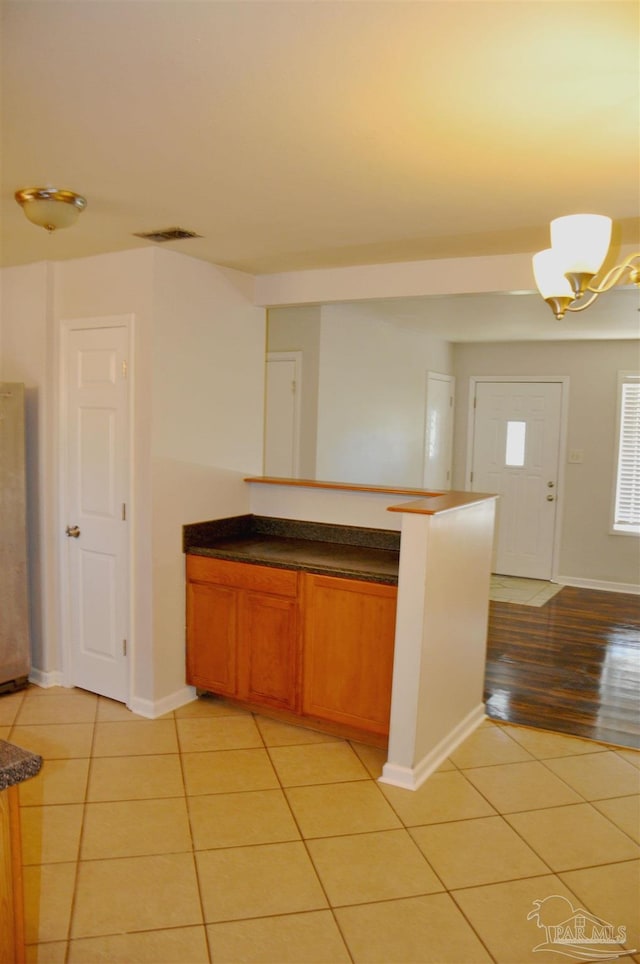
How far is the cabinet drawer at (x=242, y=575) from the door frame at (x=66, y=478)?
1.09 ft

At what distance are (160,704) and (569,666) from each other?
2.55 m

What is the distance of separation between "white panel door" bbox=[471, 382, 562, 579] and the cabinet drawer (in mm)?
4056

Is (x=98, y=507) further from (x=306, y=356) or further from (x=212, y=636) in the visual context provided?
(x=306, y=356)

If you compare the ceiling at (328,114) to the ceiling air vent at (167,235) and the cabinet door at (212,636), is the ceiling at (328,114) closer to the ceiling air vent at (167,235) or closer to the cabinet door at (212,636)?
the ceiling air vent at (167,235)

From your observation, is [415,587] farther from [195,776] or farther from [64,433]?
[64,433]

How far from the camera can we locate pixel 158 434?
10.6 feet

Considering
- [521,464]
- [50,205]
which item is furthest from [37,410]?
[521,464]

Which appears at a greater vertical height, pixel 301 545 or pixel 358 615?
pixel 301 545

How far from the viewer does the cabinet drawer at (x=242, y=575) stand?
3.17m

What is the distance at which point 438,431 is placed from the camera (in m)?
6.75

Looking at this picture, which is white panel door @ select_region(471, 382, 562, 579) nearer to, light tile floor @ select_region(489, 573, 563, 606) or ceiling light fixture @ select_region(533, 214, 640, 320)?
light tile floor @ select_region(489, 573, 563, 606)

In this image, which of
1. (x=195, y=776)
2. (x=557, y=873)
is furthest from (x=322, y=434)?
(x=557, y=873)

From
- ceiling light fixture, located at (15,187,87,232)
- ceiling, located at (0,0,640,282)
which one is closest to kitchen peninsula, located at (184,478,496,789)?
ceiling, located at (0,0,640,282)

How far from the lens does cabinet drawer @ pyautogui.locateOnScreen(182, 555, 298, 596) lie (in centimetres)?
317
